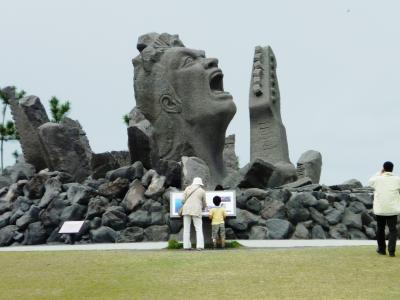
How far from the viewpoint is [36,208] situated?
1825cm

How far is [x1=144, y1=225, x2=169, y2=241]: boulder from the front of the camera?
16.5m

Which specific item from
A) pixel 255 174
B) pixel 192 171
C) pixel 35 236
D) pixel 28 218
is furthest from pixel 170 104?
pixel 35 236

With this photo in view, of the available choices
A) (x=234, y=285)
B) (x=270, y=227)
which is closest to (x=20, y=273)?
(x=234, y=285)

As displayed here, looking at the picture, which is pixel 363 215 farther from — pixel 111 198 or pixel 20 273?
pixel 20 273

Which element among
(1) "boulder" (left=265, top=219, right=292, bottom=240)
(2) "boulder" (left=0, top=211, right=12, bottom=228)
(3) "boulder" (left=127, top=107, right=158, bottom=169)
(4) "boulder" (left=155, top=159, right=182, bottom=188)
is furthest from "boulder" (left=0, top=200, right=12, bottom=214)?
(1) "boulder" (left=265, top=219, right=292, bottom=240)

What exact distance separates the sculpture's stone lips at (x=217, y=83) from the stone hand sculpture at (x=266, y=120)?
3.70 m

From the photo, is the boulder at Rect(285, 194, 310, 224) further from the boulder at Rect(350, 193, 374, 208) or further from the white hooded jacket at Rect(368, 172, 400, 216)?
the white hooded jacket at Rect(368, 172, 400, 216)

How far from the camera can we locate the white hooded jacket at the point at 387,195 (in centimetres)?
1162

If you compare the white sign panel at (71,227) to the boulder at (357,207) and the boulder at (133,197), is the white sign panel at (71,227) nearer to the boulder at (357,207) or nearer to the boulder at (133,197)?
the boulder at (133,197)

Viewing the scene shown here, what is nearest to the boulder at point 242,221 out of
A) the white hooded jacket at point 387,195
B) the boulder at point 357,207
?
the boulder at point 357,207

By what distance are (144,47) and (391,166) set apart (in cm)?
925

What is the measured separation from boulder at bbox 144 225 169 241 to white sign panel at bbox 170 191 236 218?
2.88 m

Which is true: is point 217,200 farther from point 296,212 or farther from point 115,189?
point 115,189

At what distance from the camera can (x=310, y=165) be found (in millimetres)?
23906
